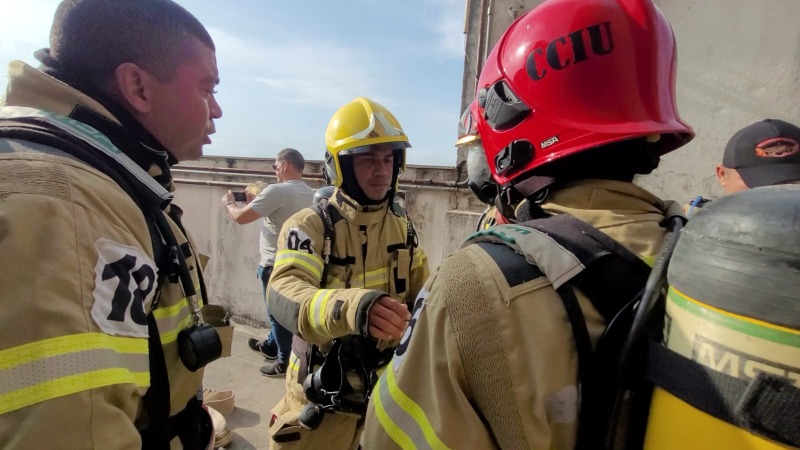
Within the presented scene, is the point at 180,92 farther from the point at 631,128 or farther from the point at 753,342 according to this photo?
the point at 753,342

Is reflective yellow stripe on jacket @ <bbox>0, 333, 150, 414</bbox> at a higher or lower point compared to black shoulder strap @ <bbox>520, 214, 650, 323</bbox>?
lower

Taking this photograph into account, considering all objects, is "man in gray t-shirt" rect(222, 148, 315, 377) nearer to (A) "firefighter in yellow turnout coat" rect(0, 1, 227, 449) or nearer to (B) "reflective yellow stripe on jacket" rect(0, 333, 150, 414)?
(A) "firefighter in yellow turnout coat" rect(0, 1, 227, 449)

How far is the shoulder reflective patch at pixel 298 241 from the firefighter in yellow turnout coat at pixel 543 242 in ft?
3.99

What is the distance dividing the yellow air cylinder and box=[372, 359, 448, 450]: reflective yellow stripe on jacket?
364 millimetres

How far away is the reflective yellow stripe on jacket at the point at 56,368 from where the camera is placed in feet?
2.32

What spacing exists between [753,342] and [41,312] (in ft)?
3.69

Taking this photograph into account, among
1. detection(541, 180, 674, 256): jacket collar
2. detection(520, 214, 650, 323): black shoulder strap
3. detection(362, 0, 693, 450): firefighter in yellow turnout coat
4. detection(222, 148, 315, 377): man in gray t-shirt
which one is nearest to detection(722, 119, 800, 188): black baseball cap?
detection(362, 0, 693, 450): firefighter in yellow turnout coat

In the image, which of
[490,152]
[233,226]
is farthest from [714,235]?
[233,226]

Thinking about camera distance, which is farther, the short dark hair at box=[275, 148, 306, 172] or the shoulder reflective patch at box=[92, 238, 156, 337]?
the short dark hair at box=[275, 148, 306, 172]

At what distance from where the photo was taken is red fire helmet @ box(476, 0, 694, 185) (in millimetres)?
987

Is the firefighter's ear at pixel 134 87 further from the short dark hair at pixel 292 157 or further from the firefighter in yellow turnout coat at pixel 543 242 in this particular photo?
the short dark hair at pixel 292 157

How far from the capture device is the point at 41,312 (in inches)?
28.9

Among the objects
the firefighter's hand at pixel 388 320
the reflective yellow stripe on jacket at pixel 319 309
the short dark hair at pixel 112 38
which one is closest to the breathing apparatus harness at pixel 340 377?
the reflective yellow stripe on jacket at pixel 319 309

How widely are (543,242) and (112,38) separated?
1.36 meters
